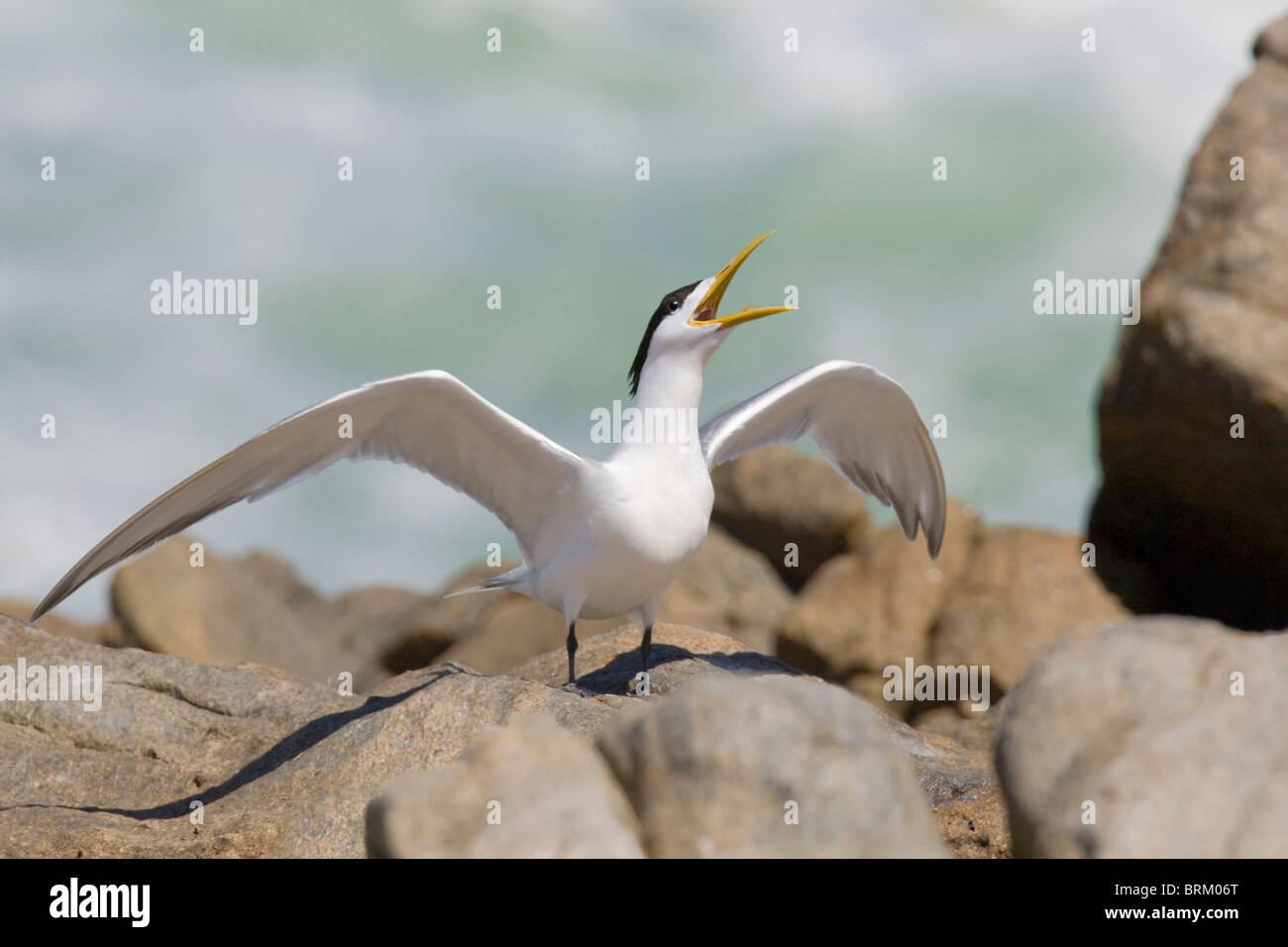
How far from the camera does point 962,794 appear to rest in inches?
304

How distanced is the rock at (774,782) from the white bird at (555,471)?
12.7 feet

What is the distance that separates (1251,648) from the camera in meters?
4.80

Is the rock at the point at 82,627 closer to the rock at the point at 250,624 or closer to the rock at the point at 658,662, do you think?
the rock at the point at 250,624

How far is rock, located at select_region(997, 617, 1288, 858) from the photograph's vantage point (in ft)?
14.5

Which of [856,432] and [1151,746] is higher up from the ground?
[856,432]

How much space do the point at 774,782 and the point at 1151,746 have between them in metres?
1.34

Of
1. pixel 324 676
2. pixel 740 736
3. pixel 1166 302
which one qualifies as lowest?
pixel 324 676

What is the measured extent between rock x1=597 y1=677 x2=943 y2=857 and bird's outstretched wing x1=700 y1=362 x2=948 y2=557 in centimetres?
529

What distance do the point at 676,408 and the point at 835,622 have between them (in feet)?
26.3

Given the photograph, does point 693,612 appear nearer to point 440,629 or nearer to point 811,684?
point 440,629

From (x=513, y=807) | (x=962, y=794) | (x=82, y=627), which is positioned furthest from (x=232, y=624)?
(x=513, y=807)
